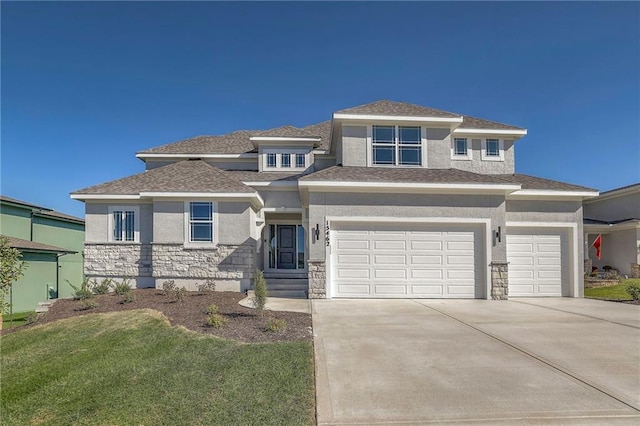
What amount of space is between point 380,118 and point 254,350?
959 cm

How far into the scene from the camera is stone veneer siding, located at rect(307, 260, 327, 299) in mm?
11438

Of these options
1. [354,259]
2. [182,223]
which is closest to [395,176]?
[354,259]

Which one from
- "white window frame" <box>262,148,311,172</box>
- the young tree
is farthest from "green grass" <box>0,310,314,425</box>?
"white window frame" <box>262,148,311,172</box>

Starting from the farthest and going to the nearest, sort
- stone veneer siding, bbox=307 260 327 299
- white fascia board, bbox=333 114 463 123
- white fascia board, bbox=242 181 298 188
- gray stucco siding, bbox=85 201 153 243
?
white fascia board, bbox=242 181 298 188 < gray stucco siding, bbox=85 201 153 243 < white fascia board, bbox=333 114 463 123 < stone veneer siding, bbox=307 260 327 299

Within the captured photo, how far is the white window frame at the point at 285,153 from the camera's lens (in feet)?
56.3

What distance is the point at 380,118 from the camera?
12922 mm

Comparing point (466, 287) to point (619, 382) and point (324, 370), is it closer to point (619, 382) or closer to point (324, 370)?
point (619, 382)

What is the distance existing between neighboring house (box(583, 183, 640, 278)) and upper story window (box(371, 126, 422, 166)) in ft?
41.9

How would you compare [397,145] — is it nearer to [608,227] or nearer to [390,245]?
[390,245]

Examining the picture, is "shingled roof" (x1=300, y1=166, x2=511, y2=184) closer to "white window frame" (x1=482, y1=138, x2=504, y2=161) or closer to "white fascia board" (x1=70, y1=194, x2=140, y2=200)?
"white window frame" (x1=482, y1=138, x2=504, y2=161)

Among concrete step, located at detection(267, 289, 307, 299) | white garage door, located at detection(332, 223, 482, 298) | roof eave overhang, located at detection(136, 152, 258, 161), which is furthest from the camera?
roof eave overhang, located at detection(136, 152, 258, 161)

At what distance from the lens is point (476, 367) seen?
5.45 meters

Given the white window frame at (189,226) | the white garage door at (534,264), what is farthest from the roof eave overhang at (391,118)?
the white window frame at (189,226)

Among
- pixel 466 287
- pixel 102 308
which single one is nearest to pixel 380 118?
pixel 466 287
